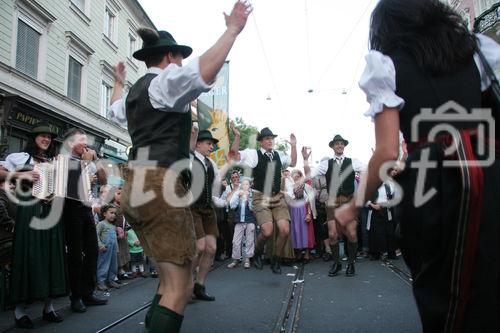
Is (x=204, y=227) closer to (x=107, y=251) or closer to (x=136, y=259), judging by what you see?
(x=107, y=251)

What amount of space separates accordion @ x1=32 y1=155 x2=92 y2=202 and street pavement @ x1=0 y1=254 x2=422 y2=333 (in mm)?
1149

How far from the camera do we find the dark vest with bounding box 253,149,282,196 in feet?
20.4

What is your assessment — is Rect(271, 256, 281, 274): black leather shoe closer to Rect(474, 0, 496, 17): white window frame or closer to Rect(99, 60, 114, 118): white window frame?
Rect(99, 60, 114, 118): white window frame

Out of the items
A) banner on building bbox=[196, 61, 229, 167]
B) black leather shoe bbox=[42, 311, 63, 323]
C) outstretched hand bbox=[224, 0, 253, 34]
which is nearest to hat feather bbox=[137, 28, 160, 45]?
outstretched hand bbox=[224, 0, 253, 34]

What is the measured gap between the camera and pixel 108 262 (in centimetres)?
556

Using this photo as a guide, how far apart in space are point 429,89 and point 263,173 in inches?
192

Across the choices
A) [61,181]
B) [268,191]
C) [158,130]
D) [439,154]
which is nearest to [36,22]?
[268,191]

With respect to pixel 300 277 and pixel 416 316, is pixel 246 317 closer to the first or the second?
pixel 416 316

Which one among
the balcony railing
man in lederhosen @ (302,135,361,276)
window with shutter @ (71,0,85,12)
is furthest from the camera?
window with shutter @ (71,0,85,12)

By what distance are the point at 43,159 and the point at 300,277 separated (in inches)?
149

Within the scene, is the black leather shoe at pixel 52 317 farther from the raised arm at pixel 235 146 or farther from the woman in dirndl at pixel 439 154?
the woman in dirndl at pixel 439 154

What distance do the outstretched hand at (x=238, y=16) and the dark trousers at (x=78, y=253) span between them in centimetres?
284

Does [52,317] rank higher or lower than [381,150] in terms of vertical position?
lower

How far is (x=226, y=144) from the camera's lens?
37.9 feet
